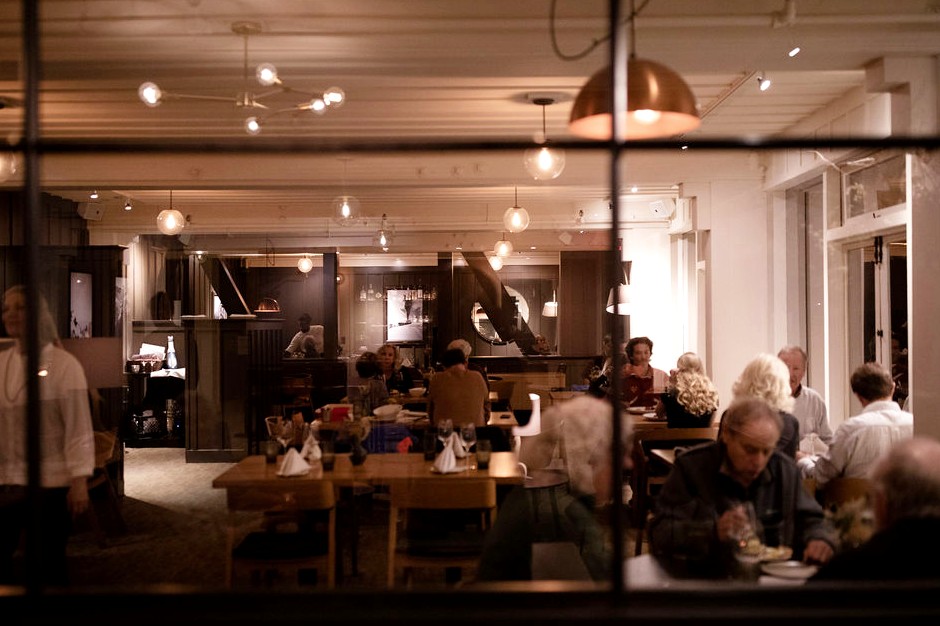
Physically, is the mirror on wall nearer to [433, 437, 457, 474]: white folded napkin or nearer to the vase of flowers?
the vase of flowers

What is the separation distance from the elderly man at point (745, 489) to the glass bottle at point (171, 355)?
1266 cm

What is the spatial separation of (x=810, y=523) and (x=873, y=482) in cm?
79

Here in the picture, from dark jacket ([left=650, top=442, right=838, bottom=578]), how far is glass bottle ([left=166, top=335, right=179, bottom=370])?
12.7 metres

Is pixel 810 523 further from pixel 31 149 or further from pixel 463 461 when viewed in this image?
pixel 31 149

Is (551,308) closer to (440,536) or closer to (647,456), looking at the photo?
(647,456)

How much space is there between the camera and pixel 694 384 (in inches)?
262

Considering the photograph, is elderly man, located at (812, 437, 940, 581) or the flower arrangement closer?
elderly man, located at (812, 437, 940, 581)

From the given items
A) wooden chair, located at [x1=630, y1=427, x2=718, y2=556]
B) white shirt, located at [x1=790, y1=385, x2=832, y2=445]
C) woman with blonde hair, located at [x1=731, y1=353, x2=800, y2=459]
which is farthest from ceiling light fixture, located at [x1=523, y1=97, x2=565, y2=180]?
white shirt, located at [x1=790, y1=385, x2=832, y2=445]

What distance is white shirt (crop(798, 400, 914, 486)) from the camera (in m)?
4.82

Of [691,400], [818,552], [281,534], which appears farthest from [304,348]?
[818,552]

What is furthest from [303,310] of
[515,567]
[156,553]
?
[515,567]

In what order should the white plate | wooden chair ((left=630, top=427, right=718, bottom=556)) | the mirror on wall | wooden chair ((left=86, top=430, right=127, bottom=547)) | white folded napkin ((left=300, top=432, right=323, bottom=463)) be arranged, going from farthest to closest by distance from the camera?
the mirror on wall
wooden chair ((left=86, top=430, right=127, bottom=547))
wooden chair ((left=630, top=427, right=718, bottom=556))
white folded napkin ((left=300, top=432, right=323, bottom=463))
the white plate

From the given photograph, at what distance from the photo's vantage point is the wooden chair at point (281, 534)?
14.7ft

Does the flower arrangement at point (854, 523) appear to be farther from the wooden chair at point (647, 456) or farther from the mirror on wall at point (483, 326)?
the mirror on wall at point (483, 326)
